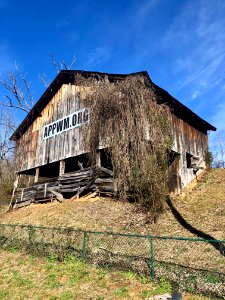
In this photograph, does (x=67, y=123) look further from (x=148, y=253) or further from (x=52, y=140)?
(x=148, y=253)

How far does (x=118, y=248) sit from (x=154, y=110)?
8.55m

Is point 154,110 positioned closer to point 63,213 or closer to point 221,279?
point 63,213

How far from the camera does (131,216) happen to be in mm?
13445

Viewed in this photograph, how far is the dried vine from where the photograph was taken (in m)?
13.8

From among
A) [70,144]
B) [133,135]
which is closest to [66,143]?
[70,144]

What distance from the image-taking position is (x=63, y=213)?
47.8 ft

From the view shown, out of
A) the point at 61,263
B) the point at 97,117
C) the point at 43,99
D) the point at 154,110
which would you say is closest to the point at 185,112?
the point at 154,110

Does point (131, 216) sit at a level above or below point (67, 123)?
below

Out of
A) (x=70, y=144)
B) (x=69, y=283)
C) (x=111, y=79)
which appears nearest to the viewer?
(x=69, y=283)

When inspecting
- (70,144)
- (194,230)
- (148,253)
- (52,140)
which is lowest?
(148,253)

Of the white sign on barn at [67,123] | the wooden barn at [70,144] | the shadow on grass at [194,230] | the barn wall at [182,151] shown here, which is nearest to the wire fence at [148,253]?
the shadow on grass at [194,230]

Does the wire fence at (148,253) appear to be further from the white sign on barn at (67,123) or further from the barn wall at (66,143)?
the white sign on barn at (67,123)

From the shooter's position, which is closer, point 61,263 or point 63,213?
point 61,263

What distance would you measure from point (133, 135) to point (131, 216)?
419 cm
